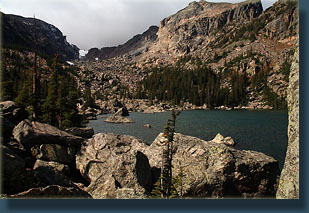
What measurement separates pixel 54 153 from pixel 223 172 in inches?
399

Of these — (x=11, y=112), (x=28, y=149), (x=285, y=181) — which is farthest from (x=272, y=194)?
(x=11, y=112)

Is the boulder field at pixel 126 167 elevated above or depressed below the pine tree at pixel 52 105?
below

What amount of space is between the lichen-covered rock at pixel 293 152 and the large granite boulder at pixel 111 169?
3879 mm

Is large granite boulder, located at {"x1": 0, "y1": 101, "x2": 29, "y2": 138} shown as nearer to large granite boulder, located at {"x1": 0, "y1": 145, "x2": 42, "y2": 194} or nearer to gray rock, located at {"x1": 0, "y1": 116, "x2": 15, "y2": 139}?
gray rock, located at {"x1": 0, "y1": 116, "x2": 15, "y2": 139}

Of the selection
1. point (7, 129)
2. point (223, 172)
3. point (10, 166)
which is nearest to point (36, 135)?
point (7, 129)

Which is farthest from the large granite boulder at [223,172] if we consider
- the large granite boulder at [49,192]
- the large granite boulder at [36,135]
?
the large granite boulder at [36,135]

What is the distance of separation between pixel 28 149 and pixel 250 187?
1302 cm

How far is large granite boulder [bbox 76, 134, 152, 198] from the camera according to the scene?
27.1 ft

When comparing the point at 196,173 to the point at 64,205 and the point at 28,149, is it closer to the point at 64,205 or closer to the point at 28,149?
the point at 64,205

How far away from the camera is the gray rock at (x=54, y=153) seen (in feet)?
35.6

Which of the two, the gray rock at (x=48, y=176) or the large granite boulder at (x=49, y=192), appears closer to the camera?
the large granite boulder at (x=49, y=192)

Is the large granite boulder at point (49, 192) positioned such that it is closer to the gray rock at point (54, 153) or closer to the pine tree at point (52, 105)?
the gray rock at point (54, 153)

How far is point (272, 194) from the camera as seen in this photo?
33.6 feet

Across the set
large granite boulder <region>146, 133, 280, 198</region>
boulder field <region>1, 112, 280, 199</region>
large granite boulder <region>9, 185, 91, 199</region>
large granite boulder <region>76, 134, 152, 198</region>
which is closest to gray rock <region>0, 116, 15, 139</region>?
boulder field <region>1, 112, 280, 199</region>
